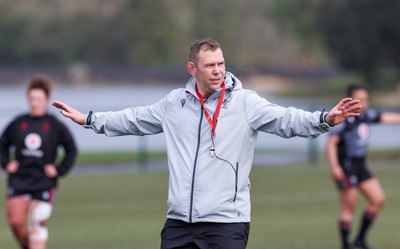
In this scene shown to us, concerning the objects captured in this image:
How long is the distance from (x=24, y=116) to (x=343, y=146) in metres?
4.04

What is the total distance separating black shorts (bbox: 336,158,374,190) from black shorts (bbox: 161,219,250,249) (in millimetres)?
6174

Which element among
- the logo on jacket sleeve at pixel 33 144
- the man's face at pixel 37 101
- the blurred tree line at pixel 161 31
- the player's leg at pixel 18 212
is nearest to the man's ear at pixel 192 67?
the man's face at pixel 37 101

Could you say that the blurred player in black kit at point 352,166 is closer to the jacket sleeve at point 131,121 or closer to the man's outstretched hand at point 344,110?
the jacket sleeve at point 131,121

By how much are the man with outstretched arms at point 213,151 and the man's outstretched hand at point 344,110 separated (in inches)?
11.9

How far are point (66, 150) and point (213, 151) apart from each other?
481 centimetres

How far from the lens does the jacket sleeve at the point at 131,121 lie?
7773 mm

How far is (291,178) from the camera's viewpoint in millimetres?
25938

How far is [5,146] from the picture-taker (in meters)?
11.9

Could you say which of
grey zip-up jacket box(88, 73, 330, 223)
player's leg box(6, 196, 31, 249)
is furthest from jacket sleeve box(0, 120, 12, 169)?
grey zip-up jacket box(88, 73, 330, 223)

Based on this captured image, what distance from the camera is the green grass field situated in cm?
1418

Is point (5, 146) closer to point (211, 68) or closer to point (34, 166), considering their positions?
point (34, 166)

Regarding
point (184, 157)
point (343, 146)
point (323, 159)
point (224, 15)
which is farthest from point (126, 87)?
point (184, 157)

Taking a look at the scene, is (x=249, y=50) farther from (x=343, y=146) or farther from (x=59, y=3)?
(x=343, y=146)

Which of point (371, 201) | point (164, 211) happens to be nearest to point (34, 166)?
point (371, 201)
